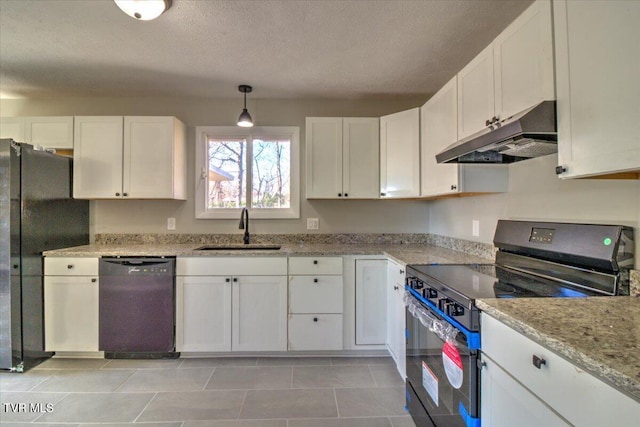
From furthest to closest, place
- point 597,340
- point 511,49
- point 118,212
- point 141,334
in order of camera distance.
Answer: point 118,212
point 141,334
point 511,49
point 597,340

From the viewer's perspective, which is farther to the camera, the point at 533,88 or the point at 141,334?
the point at 141,334

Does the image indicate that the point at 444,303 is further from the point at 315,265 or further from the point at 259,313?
the point at 259,313

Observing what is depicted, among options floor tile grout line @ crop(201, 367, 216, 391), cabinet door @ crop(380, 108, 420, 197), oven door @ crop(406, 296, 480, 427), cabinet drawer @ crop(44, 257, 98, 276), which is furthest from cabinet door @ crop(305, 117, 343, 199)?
cabinet drawer @ crop(44, 257, 98, 276)

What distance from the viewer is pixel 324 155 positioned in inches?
108

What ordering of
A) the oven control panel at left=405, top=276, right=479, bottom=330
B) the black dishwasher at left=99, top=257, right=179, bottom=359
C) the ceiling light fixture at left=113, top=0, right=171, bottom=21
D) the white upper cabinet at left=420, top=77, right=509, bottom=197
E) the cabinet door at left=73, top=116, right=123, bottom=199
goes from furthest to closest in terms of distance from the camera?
the cabinet door at left=73, top=116, right=123, bottom=199 < the black dishwasher at left=99, top=257, right=179, bottom=359 < the white upper cabinet at left=420, top=77, right=509, bottom=197 < the ceiling light fixture at left=113, top=0, right=171, bottom=21 < the oven control panel at left=405, top=276, right=479, bottom=330

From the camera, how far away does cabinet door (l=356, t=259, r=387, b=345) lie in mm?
2430

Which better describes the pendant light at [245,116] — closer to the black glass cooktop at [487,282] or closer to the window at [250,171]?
the window at [250,171]

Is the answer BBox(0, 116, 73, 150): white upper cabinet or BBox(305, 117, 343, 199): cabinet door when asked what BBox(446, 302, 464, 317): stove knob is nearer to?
BBox(305, 117, 343, 199): cabinet door

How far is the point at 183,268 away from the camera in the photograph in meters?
2.37

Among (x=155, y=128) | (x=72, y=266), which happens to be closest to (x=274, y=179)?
(x=155, y=128)

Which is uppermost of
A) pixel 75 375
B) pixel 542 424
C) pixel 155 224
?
pixel 155 224

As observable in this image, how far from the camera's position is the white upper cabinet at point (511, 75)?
1210 mm

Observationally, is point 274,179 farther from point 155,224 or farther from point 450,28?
point 450,28

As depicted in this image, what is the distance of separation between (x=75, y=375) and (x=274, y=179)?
220cm
